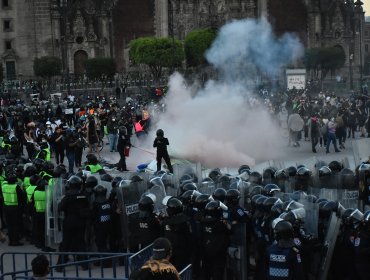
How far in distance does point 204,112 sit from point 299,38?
52.8 meters

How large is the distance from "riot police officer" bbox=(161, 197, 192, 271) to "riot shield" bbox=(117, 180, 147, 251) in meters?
2.23

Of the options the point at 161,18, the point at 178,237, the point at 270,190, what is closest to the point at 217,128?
the point at 270,190

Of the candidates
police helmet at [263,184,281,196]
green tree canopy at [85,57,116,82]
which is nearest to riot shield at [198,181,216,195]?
police helmet at [263,184,281,196]

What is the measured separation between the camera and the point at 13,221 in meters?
17.3

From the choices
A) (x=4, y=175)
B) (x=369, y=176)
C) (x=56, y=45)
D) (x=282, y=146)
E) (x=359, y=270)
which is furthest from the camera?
(x=56, y=45)

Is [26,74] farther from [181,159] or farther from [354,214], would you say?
[354,214]

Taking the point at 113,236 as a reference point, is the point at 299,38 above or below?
above

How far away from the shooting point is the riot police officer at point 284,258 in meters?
9.98

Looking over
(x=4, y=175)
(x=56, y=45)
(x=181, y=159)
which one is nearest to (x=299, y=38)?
(x=56, y=45)

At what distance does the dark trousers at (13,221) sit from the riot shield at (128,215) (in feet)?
11.4

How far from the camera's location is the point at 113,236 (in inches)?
594

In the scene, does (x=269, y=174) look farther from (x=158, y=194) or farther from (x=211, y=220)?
(x=211, y=220)

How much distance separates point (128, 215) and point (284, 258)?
510 centimetres

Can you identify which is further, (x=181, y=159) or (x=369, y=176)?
(x=181, y=159)
